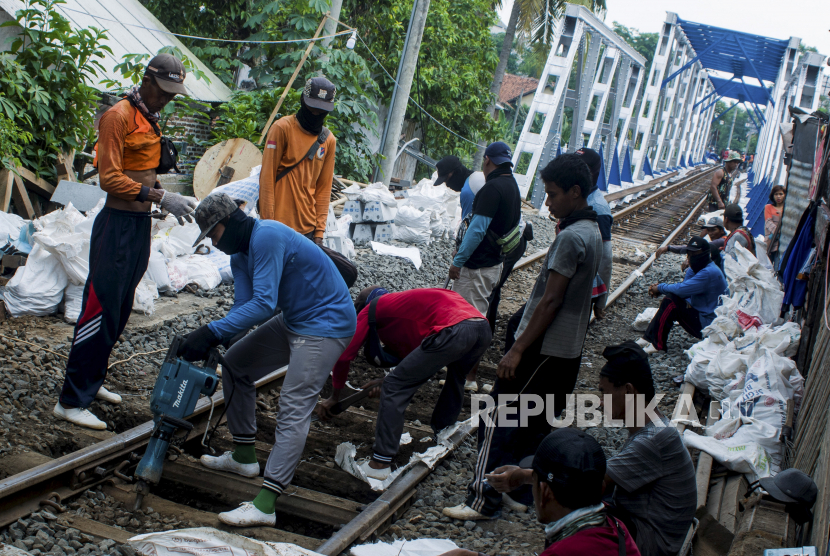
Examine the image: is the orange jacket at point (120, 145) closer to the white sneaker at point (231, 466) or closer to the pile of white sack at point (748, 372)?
the white sneaker at point (231, 466)

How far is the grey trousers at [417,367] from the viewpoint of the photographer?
13.0 feet

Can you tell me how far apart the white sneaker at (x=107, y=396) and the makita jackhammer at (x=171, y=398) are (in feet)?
4.31

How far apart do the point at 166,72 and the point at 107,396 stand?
214 centimetres

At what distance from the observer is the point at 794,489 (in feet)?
10.6

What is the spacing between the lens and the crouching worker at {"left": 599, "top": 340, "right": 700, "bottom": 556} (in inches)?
111

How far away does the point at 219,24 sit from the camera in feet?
58.3

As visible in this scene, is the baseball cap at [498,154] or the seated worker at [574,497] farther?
the baseball cap at [498,154]

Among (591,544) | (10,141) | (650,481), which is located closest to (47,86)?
(10,141)

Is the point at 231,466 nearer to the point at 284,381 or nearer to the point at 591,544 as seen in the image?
the point at 284,381

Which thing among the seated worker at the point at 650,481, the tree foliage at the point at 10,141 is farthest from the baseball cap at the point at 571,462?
the tree foliage at the point at 10,141

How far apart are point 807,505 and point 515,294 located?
673 cm

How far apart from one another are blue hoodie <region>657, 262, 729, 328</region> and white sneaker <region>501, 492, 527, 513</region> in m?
3.93

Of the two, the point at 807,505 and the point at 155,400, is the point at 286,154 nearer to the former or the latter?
the point at 155,400

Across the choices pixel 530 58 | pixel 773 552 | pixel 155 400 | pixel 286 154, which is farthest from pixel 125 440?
pixel 530 58
